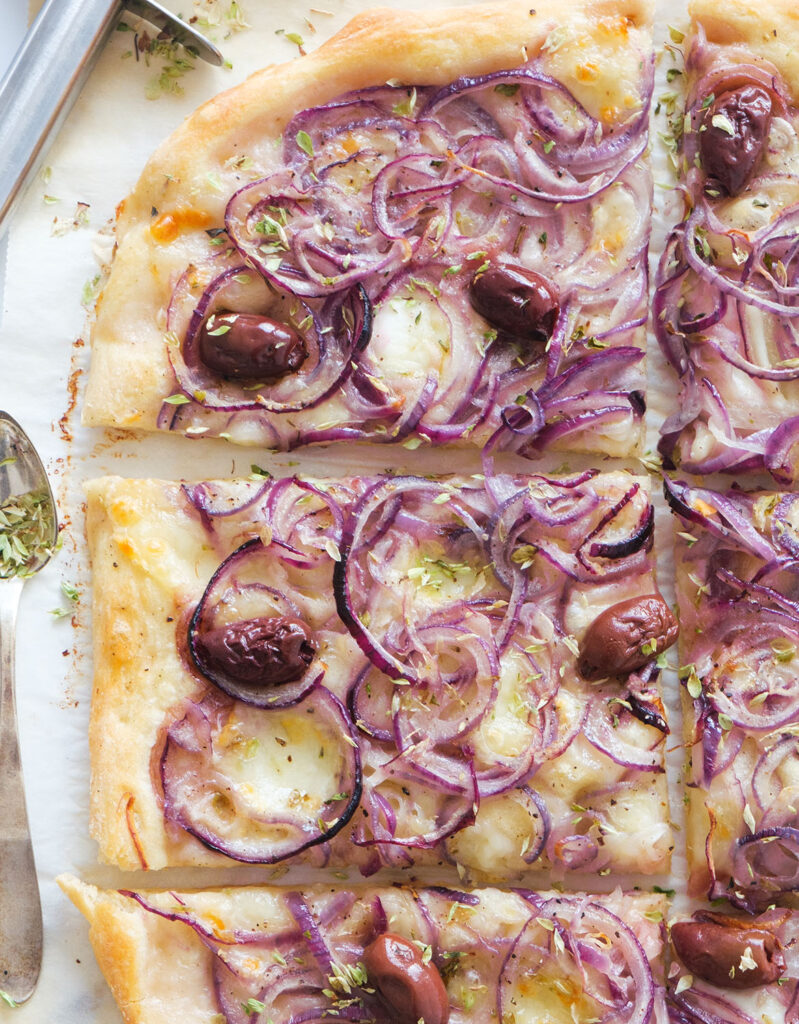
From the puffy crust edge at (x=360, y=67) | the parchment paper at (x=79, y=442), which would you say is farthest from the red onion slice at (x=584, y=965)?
the puffy crust edge at (x=360, y=67)

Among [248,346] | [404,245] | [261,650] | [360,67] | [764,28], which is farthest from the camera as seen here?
[764,28]

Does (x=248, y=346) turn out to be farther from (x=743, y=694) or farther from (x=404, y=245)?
(x=743, y=694)

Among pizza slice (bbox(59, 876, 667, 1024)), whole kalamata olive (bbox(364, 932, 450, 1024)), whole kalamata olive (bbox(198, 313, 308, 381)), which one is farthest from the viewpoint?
whole kalamata olive (bbox(198, 313, 308, 381))

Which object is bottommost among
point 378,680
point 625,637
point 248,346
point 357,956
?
point 357,956

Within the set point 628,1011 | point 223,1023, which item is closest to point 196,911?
point 223,1023

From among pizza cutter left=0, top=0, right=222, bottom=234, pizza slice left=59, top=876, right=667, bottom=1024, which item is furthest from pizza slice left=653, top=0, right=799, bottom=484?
pizza cutter left=0, top=0, right=222, bottom=234

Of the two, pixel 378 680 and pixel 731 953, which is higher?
pixel 378 680

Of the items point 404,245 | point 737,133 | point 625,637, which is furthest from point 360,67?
point 625,637

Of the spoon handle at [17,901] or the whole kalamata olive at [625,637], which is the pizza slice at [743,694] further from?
the spoon handle at [17,901]

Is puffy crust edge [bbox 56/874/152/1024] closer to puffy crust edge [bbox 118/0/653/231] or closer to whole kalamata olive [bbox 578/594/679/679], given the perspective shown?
whole kalamata olive [bbox 578/594/679/679]
